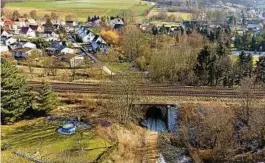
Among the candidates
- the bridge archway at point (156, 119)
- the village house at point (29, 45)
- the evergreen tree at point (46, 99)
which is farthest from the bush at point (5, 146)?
the village house at point (29, 45)

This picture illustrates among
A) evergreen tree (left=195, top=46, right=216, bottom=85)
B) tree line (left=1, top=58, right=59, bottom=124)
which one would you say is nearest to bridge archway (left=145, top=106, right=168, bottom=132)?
tree line (left=1, top=58, right=59, bottom=124)

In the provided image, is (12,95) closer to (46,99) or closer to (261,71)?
(46,99)

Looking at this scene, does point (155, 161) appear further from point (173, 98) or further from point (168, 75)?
point (168, 75)

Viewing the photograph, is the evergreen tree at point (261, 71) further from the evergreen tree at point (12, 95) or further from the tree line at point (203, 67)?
the evergreen tree at point (12, 95)

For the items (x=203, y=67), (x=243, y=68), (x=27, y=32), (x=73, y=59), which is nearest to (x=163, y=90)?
(x=203, y=67)

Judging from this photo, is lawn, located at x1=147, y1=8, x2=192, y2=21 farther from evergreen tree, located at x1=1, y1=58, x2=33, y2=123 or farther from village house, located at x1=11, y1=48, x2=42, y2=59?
evergreen tree, located at x1=1, y1=58, x2=33, y2=123
